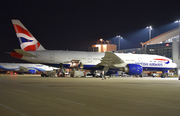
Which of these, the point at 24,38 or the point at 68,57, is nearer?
the point at 24,38

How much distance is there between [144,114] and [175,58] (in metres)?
50.6

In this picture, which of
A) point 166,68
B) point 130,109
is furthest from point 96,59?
point 130,109

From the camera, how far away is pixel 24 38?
30.8 meters

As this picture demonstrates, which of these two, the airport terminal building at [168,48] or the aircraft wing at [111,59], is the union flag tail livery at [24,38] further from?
the airport terminal building at [168,48]

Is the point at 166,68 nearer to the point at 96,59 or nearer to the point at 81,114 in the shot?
the point at 96,59

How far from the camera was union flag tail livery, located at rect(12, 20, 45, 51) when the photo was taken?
30109mm

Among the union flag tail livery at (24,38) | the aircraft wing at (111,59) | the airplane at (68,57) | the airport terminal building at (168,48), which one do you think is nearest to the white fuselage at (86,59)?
the airplane at (68,57)

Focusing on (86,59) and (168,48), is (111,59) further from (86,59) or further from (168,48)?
(168,48)

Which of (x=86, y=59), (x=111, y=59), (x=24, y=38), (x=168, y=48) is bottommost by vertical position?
(x=111, y=59)

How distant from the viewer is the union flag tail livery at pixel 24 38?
30.1 metres

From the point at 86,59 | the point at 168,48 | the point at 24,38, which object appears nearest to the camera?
the point at 24,38

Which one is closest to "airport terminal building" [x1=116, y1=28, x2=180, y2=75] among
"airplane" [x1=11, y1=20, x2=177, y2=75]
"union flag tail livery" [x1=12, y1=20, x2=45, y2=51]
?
"airplane" [x1=11, y1=20, x2=177, y2=75]

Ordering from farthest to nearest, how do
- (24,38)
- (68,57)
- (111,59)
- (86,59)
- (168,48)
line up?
(168,48) → (86,59) → (68,57) → (24,38) → (111,59)

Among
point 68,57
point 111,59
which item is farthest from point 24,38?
point 111,59
